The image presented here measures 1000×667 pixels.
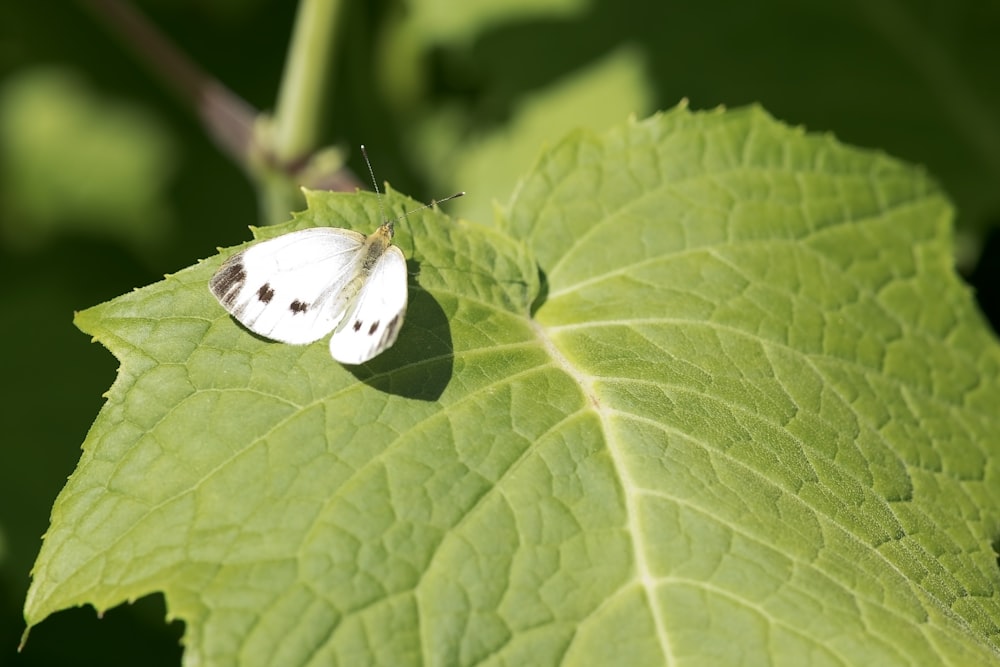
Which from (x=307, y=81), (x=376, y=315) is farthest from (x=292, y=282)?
(x=307, y=81)

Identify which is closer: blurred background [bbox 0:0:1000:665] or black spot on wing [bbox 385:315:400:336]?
black spot on wing [bbox 385:315:400:336]

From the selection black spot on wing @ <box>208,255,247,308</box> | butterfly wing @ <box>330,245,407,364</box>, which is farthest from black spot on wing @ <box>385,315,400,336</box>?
black spot on wing @ <box>208,255,247,308</box>

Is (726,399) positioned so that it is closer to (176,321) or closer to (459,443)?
(459,443)

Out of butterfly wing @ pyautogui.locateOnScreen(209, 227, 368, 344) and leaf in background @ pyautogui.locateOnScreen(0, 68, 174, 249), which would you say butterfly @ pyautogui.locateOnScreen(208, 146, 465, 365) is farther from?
leaf in background @ pyautogui.locateOnScreen(0, 68, 174, 249)

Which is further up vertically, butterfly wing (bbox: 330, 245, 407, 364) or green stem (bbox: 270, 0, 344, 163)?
green stem (bbox: 270, 0, 344, 163)

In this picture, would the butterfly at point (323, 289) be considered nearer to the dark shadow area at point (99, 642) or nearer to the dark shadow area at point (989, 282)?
the dark shadow area at point (99, 642)

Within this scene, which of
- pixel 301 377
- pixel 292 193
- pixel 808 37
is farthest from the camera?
pixel 808 37

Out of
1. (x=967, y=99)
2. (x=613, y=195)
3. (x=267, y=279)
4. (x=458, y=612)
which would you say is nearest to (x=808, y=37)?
(x=967, y=99)
